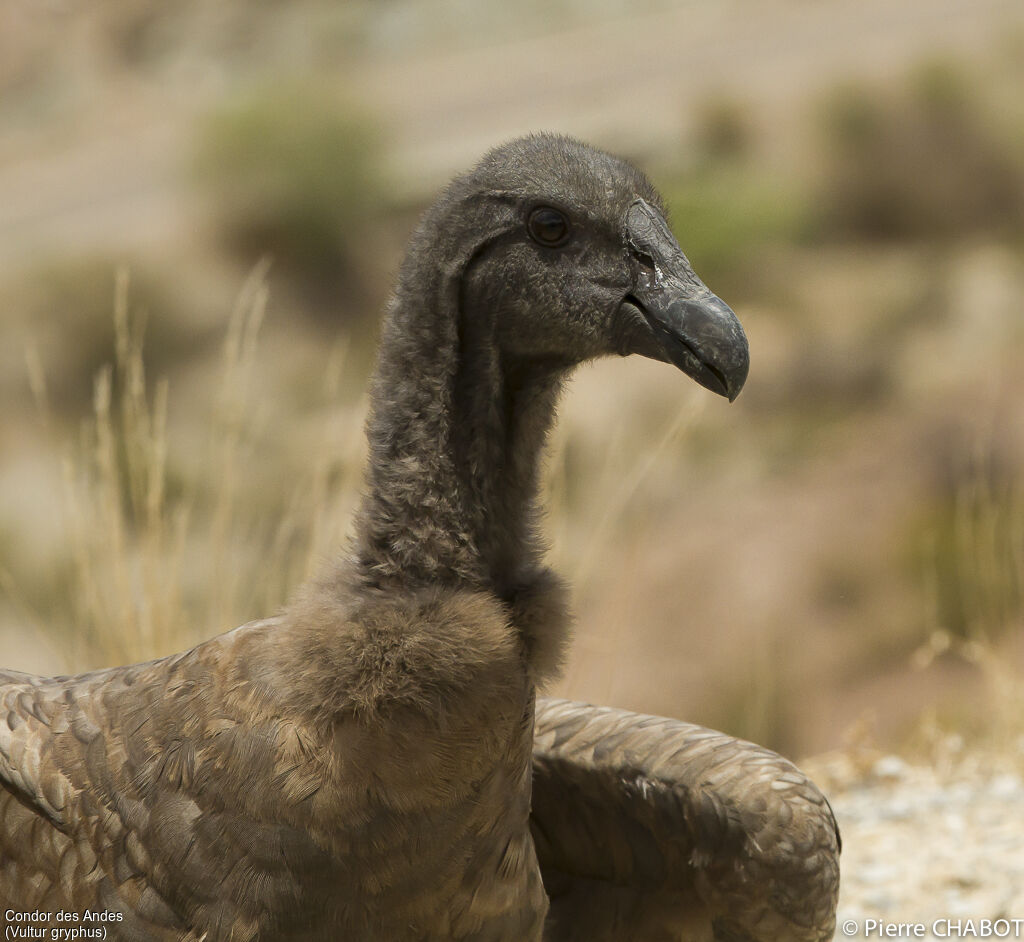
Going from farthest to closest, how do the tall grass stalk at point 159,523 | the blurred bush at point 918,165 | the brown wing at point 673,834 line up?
the blurred bush at point 918,165
the tall grass stalk at point 159,523
the brown wing at point 673,834

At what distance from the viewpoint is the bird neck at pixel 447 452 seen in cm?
240

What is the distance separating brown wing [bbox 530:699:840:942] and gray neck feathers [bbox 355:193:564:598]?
70 centimetres

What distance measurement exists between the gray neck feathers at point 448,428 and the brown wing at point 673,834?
2.31ft

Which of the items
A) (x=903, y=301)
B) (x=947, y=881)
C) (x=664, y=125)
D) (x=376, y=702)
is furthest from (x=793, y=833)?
(x=664, y=125)

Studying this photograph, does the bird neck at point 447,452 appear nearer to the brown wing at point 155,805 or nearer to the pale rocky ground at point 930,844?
the brown wing at point 155,805

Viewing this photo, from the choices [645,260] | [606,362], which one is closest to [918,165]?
[606,362]

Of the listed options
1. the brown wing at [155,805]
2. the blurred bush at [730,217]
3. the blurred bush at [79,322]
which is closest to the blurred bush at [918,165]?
the blurred bush at [730,217]

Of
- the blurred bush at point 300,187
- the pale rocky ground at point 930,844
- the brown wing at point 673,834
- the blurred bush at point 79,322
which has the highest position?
the blurred bush at point 300,187

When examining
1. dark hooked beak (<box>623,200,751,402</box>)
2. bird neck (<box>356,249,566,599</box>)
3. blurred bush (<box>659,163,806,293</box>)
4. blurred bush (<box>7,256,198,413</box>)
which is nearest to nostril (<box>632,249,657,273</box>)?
dark hooked beak (<box>623,200,751,402</box>)

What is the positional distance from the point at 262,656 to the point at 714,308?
0.99 metres

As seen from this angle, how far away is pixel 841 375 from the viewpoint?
1596 centimetres

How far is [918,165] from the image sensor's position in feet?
67.8

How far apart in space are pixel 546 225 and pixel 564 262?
0.07 meters

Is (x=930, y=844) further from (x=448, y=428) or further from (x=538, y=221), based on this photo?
(x=538, y=221)
